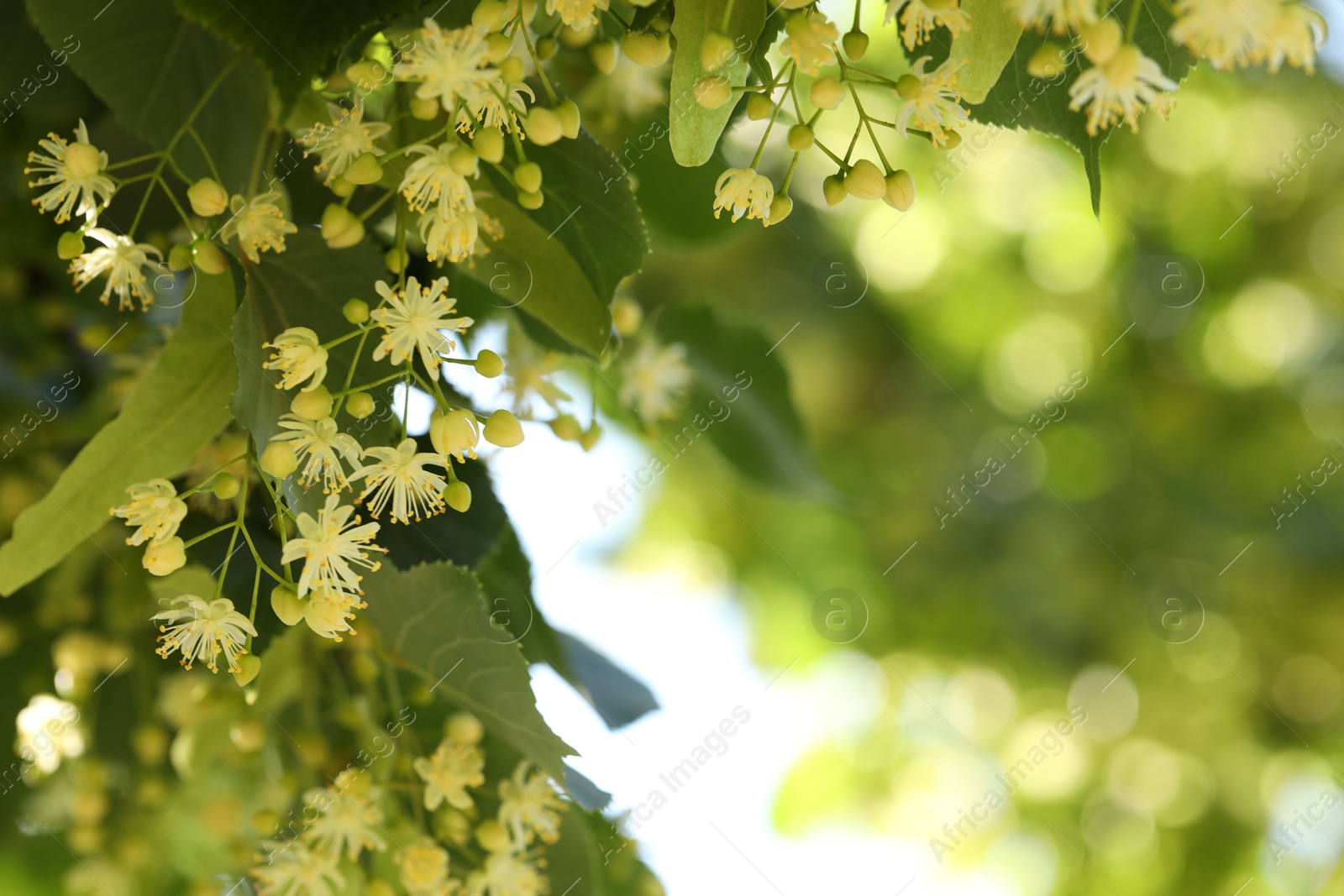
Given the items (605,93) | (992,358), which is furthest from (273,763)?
(992,358)

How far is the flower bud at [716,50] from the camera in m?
0.33

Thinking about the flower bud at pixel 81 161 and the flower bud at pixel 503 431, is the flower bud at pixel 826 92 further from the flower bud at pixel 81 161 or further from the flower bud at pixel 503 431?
the flower bud at pixel 81 161

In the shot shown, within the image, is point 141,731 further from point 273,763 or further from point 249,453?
point 249,453

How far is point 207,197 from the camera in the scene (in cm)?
40

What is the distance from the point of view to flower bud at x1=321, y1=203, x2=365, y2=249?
0.40 meters

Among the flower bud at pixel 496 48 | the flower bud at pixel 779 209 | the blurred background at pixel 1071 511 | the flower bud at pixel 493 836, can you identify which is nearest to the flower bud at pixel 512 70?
the flower bud at pixel 496 48

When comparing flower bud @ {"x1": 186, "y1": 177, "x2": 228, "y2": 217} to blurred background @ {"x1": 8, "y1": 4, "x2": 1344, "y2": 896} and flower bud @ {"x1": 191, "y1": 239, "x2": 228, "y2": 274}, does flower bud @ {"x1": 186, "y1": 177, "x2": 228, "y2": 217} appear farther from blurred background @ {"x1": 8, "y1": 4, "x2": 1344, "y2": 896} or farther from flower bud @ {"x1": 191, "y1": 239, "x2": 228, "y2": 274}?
blurred background @ {"x1": 8, "y1": 4, "x2": 1344, "y2": 896}

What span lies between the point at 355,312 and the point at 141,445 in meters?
0.11

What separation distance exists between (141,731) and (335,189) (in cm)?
52

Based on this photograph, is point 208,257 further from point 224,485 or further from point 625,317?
point 625,317

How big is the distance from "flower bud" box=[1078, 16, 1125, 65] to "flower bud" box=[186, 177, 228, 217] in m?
0.32

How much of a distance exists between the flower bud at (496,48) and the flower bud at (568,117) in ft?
0.16

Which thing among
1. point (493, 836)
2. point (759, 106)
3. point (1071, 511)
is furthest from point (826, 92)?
point (1071, 511)

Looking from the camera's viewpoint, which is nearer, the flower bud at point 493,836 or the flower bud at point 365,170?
the flower bud at point 365,170
